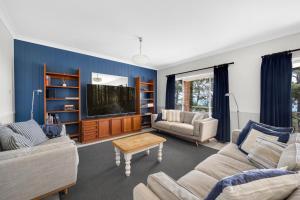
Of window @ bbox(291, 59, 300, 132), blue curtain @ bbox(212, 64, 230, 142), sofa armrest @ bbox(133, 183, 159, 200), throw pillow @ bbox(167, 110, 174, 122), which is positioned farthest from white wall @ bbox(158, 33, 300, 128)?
sofa armrest @ bbox(133, 183, 159, 200)

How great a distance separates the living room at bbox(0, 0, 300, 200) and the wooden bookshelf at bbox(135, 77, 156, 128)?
11 cm

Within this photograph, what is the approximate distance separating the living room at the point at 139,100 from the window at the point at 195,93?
4cm

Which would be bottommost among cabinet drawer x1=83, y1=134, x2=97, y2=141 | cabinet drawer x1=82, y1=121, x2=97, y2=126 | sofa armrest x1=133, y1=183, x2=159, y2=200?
cabinet drawer x1=83, y1=134, x2=97, y2=141

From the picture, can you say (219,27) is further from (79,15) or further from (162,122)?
(162,122)

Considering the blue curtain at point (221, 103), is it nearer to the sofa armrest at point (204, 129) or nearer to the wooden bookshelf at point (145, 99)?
the sofa armrest at point (204, 129)

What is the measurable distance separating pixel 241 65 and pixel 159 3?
270cm

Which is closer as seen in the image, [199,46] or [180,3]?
[180,3]

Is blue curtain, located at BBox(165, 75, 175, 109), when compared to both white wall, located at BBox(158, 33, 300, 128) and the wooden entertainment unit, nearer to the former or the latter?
the wooden entertainment unit

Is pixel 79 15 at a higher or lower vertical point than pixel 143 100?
higher

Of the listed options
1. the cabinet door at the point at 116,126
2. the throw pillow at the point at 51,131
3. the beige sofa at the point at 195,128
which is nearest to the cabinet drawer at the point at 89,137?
the cabinet door at the point at 116,126

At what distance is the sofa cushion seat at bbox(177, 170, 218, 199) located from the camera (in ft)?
3.68

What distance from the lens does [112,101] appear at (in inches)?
165

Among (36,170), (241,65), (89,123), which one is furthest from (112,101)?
(241,65)

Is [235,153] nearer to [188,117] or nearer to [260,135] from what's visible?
[260,135]
